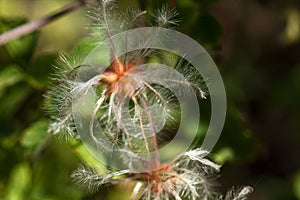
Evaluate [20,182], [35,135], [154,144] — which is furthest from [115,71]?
[20,182]

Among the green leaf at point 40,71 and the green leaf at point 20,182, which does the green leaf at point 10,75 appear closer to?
the green leaf at point 40,71

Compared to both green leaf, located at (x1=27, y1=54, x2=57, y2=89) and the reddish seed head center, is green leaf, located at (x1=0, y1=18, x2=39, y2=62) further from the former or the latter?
the reddish seed head center

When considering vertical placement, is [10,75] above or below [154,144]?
above

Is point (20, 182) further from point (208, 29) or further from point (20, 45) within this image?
point (208, 29)

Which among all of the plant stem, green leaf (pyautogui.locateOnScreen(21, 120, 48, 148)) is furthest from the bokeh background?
the plant stem

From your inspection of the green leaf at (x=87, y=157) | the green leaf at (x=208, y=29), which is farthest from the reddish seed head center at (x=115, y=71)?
the green leaf at (x=208, y=29)

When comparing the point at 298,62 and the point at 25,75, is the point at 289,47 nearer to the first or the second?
the point at 298,62

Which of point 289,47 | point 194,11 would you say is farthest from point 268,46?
point 194,11

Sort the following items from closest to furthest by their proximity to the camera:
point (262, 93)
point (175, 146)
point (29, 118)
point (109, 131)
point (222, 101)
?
point (109, 131)
point (175, 146)
point (222, 101)
point (29, 118)
point (262, 93)
